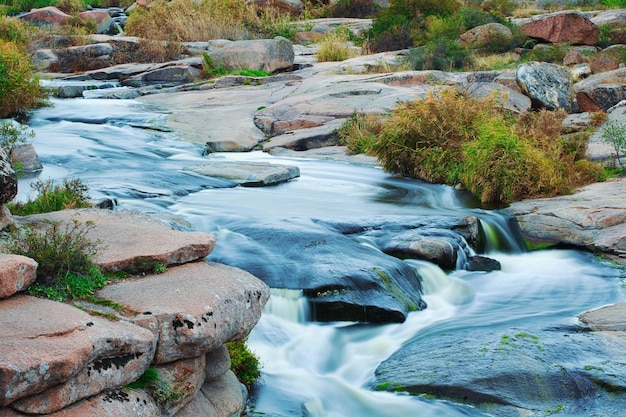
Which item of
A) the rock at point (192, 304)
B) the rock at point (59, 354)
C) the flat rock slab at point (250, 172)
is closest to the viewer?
the rock at point (59, 354)

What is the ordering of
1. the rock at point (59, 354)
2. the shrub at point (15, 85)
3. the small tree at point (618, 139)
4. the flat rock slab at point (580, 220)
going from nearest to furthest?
the rock at point (59, 354)
the flat rock slab at point (580, 220)
the small tree at point (618, 139)
the shrub at point (15, 85)

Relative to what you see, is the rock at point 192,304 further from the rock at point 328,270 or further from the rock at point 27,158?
the rock at point 27,158

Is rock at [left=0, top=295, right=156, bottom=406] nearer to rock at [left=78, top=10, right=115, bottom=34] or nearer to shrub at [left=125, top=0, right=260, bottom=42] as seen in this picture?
shrub at [left=125, top=0, right=260, bottom=42]

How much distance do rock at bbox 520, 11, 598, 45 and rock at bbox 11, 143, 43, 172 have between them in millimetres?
16707

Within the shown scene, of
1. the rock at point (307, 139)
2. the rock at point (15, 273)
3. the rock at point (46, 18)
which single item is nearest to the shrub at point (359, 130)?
the rock at point (307, 139)

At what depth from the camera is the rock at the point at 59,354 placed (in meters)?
3.49

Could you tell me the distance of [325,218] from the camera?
29.5ft

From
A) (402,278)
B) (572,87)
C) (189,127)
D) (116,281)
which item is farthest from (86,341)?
(572,87)

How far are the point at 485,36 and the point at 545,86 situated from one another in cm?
774

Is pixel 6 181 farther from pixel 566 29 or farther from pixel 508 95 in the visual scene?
pixel 566 29

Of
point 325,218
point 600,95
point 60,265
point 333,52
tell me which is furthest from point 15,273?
point 333,52

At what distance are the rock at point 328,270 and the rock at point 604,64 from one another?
43.8ft

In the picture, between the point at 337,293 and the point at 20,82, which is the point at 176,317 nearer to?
the point at 337,293

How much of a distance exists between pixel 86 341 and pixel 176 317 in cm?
68
